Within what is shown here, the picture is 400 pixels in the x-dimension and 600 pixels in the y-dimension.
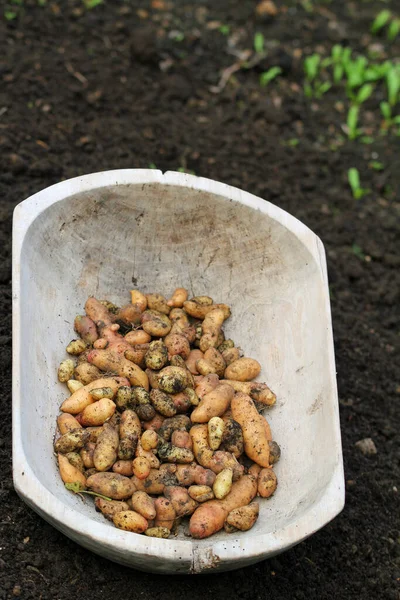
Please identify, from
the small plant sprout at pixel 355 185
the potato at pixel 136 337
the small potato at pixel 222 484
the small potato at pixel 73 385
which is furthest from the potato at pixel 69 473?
the small plant sprout at pixel 355 185

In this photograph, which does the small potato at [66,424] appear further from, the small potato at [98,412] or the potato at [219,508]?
the potato at [219,508]

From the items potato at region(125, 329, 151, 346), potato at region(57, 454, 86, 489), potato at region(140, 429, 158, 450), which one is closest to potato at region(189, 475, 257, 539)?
potato at region(140, 429, 158, 450)

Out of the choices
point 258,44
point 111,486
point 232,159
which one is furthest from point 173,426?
point 258,44

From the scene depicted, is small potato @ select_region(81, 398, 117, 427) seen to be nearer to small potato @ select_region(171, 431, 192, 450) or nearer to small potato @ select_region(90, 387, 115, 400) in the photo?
small potato @ select_region(90, 387, 115, 400)

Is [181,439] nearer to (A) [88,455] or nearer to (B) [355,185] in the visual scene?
Answer: (A) [88,455]

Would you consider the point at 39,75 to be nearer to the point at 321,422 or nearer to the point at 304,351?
the point at 304,351
